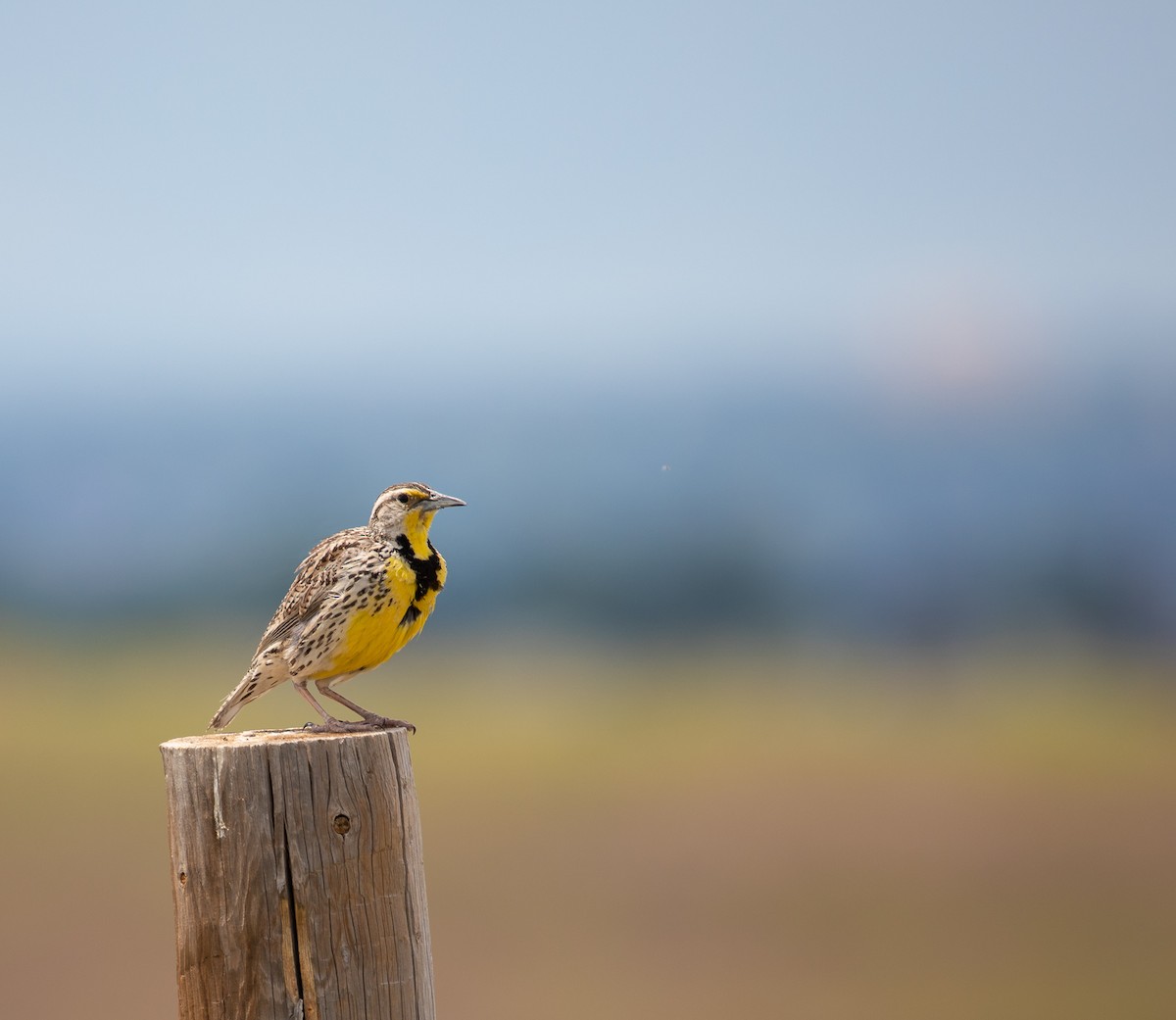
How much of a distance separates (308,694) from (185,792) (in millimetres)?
1133

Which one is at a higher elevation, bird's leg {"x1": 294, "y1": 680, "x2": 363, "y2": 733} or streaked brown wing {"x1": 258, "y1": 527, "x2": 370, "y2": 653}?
streaked brown wing {"x1": 258, "y1": 527, "x2": 370, "y2": 653}

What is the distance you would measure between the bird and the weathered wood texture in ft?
2.88

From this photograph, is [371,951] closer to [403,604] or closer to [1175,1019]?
[403,604]

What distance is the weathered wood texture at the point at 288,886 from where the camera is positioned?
2240 millimetres

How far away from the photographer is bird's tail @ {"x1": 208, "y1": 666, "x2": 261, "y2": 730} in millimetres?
3328

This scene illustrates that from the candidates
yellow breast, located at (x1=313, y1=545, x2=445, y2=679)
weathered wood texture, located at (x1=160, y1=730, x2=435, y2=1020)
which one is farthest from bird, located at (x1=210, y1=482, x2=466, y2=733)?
weathered wood texture, located at (x1=160, y1=730, x2=435, y2=1020)

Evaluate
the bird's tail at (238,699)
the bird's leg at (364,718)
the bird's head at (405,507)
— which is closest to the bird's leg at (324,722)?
the bird's leg at (364,718)

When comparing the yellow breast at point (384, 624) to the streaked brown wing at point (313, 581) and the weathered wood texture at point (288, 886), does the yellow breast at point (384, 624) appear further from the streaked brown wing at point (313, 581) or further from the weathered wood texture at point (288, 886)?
the weathered wood texture at point (288, 886)

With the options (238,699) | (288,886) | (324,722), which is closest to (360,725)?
(324,722)

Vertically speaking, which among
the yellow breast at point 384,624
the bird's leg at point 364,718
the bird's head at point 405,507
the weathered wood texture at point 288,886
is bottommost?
the weathered wood texture at point 288,886

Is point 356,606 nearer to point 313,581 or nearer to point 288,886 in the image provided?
point 313,581

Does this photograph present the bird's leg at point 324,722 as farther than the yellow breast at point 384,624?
No

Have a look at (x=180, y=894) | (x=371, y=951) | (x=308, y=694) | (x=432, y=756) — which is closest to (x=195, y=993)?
(x=180, y=894)

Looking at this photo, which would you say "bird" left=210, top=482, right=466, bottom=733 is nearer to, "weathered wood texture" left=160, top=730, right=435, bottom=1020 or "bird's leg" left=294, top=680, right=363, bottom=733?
"bird's leg" left=294, top=680, right=363, bottom=733
